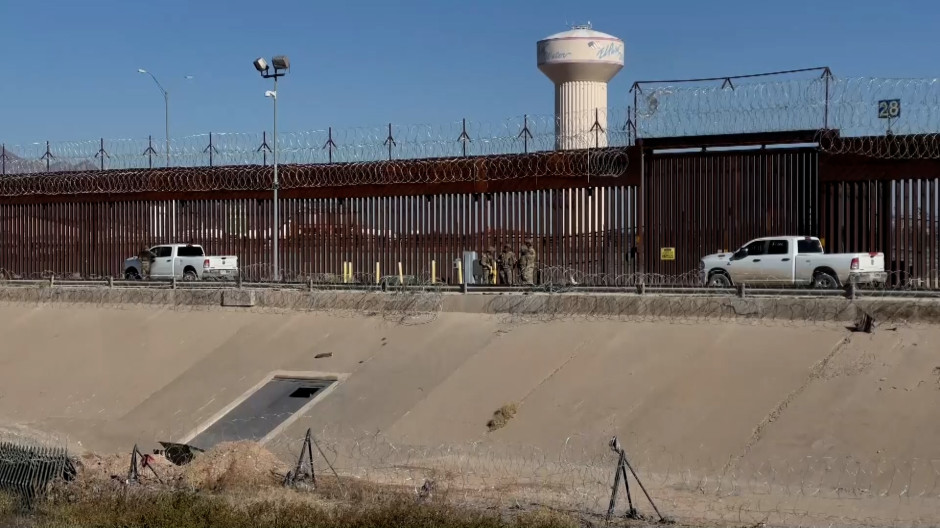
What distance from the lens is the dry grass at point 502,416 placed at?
21156mm

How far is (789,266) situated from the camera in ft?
95.6

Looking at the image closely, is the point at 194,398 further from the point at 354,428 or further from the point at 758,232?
the point at 758,232

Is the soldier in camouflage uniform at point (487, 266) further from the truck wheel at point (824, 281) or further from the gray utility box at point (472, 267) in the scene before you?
the truck wheel at point (824, 281)

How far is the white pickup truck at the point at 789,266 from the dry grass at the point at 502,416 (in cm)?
786

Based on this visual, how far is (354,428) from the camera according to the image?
73.2 feet

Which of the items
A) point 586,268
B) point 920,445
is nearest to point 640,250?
point 586,268

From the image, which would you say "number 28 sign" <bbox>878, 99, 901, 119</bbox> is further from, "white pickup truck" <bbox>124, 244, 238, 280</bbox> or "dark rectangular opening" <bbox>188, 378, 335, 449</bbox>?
"white pickup truck" <bbox>124, 244, 238, 280</bbox>

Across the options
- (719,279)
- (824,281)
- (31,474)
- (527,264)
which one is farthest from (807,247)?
(31,474)

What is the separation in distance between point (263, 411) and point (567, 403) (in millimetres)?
6312

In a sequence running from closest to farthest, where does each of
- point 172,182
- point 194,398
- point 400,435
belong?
point 400,435
point 194,398
point 172,182

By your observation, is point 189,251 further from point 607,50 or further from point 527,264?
point 607,50

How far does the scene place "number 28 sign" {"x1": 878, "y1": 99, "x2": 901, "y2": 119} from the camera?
2815 cm

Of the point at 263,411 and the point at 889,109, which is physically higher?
the point at 889,109

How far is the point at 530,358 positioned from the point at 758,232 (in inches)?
434
